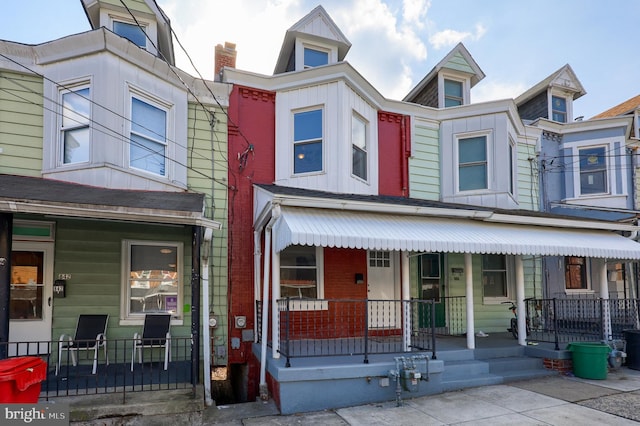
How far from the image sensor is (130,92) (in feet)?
24.2

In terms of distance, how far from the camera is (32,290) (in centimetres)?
700

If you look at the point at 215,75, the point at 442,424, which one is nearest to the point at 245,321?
the point at 442,424

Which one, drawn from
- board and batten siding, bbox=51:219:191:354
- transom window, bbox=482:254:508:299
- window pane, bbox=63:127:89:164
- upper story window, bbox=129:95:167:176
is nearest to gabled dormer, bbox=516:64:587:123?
transom window, bbox=482:254:508:299

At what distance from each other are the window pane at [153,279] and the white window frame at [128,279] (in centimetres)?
6

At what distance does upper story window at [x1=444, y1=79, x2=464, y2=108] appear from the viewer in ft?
36.8

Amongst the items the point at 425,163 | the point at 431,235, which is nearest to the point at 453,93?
the point at 425,163

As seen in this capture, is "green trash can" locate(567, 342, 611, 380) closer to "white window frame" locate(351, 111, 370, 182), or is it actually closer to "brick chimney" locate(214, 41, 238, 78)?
"white window frame" locate(351, 111, 370, 182)

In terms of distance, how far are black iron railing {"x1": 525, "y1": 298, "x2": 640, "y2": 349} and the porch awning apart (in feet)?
3.81

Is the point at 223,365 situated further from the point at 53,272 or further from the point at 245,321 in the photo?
the point at 53,272

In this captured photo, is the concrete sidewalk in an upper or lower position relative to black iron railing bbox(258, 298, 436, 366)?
lower

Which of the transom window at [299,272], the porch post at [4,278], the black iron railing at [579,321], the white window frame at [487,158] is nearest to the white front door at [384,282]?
the transom window at [299,272]

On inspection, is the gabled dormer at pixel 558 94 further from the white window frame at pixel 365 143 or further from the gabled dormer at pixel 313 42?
the gabled dormer at pixel 313 42

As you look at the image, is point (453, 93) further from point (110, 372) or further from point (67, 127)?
point (110, 372)

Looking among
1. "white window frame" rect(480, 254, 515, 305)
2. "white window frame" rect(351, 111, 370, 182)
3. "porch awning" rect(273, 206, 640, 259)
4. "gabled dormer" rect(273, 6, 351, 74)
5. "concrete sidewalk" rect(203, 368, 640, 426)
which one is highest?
"gabled dormer" rect(273, 6, 351, 74)
